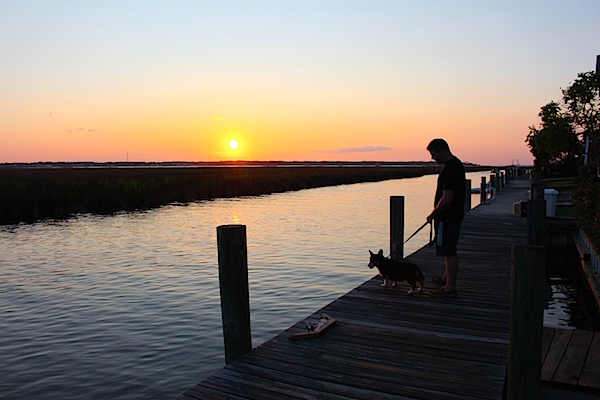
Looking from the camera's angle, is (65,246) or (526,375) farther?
(65,246)

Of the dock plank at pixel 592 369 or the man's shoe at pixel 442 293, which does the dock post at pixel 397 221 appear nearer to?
the man's shoe at pixel 442 293

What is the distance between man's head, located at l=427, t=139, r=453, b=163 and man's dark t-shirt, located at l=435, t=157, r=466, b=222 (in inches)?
3.3

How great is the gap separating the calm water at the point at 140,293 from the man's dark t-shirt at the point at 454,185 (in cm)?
402

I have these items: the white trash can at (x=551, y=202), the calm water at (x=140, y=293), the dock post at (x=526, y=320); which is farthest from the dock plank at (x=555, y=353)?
the white trash can at (x=551, y=202)

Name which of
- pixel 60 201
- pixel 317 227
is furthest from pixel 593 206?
pixel 60 201

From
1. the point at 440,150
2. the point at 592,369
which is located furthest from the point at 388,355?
the point at 440,150

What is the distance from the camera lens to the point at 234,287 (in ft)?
18.7

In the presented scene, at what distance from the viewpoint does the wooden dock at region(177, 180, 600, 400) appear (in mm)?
4781

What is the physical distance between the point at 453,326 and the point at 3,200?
90.7 feet

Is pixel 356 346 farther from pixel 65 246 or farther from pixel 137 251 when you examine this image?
pixel 65 246

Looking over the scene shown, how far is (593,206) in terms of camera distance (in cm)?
1199

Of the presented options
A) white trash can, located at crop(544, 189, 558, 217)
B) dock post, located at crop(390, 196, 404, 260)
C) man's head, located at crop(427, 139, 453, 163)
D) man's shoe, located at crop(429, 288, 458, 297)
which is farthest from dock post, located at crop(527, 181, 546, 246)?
man's head, located at crop(427, 139, 453, 163)

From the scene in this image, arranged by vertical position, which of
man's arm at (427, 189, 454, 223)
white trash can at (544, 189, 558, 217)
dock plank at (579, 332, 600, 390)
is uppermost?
man's arm at (427, 189, 454, 223)

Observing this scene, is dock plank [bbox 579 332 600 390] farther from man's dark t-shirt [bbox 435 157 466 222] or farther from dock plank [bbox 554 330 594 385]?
man's dark t-shirt [bbox 435 157 466 222]
